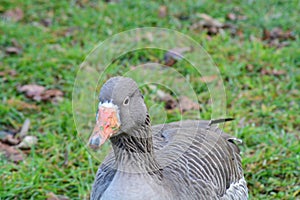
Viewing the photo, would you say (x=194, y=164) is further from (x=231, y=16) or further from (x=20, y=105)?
(x=231, y=16)

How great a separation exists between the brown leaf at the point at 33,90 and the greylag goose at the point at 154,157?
1946 mm

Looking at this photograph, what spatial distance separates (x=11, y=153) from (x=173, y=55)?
6.87 feet

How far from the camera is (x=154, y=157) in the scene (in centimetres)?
282

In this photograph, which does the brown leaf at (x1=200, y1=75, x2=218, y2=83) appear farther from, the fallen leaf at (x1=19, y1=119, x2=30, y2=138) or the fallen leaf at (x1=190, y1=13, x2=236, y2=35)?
the fallen leaf at (x1=19, y1=119, x2=30, y2=138)

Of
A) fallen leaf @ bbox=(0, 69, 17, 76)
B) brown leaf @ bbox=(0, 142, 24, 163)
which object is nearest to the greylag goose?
brown leaf @ bbox=(0, 142, 24, 163)

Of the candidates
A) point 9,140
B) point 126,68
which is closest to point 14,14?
point 126,68

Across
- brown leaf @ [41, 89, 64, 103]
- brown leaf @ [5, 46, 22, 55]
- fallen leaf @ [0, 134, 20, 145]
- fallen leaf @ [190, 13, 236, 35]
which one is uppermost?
fallen leaf @ [190, 13, 236, 35]

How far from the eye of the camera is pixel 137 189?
8.54 ft

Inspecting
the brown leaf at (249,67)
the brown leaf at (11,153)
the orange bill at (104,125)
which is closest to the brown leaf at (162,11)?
the brown leaf at (249,67)

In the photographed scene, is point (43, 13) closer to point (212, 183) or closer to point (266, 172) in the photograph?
point (266, 172)

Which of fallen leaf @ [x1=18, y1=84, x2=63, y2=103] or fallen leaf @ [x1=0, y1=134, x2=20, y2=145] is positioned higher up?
fallen leaf @ [x1=18, y1=84, x2=63, y2=103]

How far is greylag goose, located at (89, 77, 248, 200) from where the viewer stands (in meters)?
2.41

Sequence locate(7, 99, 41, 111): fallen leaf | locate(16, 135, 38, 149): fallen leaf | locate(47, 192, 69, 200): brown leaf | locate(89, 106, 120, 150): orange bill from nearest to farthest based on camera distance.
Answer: locate(89, 106, 120, 150): orange bill
locate(47, 192, 69, 200): brown leaf
locate(16, 135, 38, 149): fallen leaf
locate(7, 99, 41, 111): fallen leaf

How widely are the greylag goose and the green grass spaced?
2.55ft
